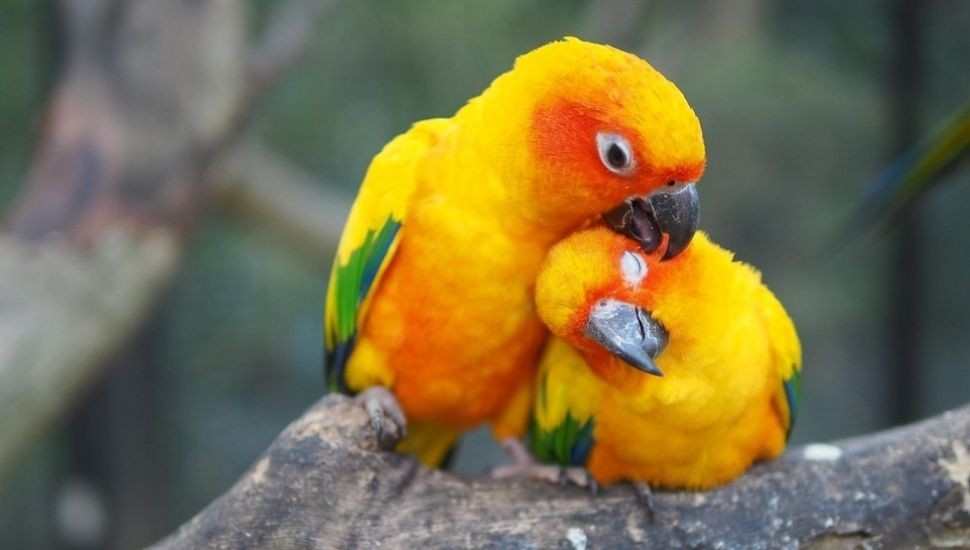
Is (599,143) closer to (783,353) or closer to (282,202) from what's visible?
(783,353)

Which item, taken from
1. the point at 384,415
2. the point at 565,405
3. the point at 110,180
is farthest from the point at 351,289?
the point at 110,180

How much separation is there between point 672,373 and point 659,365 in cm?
3

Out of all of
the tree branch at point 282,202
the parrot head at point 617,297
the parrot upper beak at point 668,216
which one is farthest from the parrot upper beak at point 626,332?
the tree branch at point 282,202

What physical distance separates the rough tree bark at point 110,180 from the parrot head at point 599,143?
139 centimetres

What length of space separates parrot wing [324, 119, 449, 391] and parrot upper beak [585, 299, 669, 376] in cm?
A: 42

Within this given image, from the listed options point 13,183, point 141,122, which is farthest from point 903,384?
point 13,183

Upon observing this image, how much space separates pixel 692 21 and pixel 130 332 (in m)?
2.02

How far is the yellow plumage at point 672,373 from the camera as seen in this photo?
4.29ft

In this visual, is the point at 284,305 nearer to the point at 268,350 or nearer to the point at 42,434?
the point at 268,350

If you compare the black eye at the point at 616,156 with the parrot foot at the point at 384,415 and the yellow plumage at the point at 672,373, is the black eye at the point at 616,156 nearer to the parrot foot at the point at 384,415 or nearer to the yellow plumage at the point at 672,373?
the yellow plumage at the point at 672,373

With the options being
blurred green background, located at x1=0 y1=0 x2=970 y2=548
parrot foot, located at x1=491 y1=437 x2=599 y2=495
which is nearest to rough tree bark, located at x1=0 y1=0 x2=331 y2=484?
blurred green background, located at x1=0 y1=0 x2=970 y2=548

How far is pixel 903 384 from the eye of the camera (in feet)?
8.43

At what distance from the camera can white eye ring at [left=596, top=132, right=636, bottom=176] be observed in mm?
1278

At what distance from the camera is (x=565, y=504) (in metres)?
1.48
